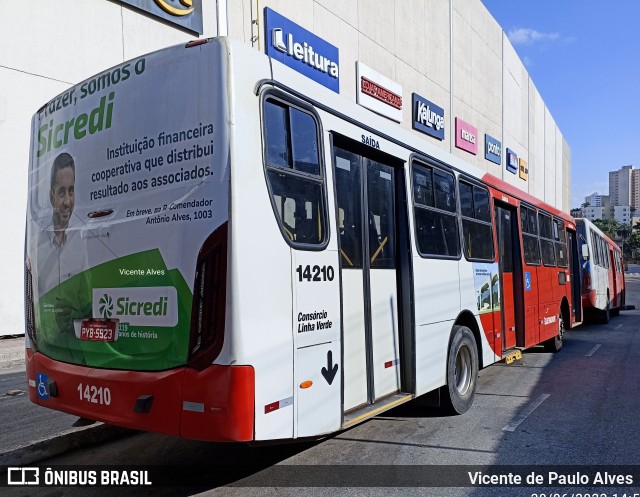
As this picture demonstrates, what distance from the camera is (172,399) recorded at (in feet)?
11.4

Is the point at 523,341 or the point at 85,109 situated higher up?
the point at 85,109

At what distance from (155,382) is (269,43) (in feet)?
45.6

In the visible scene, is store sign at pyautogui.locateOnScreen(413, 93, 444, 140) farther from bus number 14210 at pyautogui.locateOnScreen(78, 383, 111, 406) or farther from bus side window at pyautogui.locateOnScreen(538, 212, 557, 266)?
bus number 14210 at pyautogui.locateOnScreen(78, 383, 111, 406)

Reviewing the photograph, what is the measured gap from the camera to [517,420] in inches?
242

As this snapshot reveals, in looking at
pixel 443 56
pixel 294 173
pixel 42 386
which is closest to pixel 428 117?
pixel 443 56

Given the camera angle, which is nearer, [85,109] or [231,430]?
[231,430]

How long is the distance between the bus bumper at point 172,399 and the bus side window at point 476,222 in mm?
4351

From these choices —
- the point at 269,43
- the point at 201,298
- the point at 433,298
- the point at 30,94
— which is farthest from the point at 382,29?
the point at 201,298

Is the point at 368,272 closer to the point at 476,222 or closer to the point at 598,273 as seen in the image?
the point at 476,222

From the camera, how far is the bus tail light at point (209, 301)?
11.1 feet

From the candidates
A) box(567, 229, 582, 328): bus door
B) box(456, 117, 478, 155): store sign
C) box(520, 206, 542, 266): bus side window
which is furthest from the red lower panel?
box(456, 117, 478, 155): store sign

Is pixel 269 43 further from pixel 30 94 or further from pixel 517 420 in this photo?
pixel 517 420

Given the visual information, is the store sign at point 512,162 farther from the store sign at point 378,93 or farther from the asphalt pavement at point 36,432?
the asphalt pavement at point 36,432

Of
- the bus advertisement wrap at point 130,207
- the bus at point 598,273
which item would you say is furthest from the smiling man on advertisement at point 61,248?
the bus at point 598,273
